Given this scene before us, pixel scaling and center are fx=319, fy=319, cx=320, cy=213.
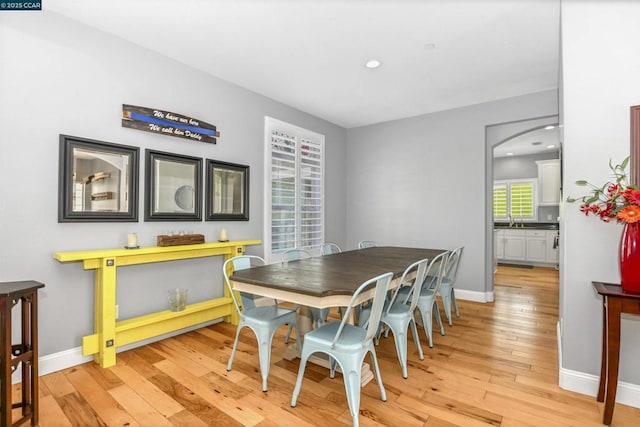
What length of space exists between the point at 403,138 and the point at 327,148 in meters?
1.28

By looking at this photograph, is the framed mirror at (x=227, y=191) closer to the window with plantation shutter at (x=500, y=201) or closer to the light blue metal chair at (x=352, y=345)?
the light blue metal chair at (x=352, y=345)

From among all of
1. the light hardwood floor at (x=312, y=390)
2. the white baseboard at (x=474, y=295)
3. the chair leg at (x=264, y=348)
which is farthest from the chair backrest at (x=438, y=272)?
the chair leg at (x=264, y=348)

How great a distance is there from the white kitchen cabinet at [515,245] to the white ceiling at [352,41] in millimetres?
4442

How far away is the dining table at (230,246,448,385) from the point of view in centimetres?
197

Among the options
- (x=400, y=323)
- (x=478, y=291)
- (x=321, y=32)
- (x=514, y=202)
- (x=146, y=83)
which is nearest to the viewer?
(x=400, y=323)

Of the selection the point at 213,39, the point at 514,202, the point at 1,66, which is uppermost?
the point at 213,39

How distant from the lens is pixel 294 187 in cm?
481

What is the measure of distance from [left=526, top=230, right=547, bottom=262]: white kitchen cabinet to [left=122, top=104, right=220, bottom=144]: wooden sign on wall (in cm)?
727

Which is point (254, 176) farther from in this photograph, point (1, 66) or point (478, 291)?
point (478, 291)

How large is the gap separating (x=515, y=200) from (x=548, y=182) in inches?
32.3

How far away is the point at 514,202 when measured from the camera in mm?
8141

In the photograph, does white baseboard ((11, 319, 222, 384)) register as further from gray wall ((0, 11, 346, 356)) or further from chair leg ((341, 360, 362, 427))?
chair leg ((341, 360, 362, 427))

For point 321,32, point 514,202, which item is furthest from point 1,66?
point 514,202

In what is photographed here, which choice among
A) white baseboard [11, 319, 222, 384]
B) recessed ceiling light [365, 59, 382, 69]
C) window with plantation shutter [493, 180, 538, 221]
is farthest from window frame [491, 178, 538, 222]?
white baseboard [11, 319, 222, 384]
